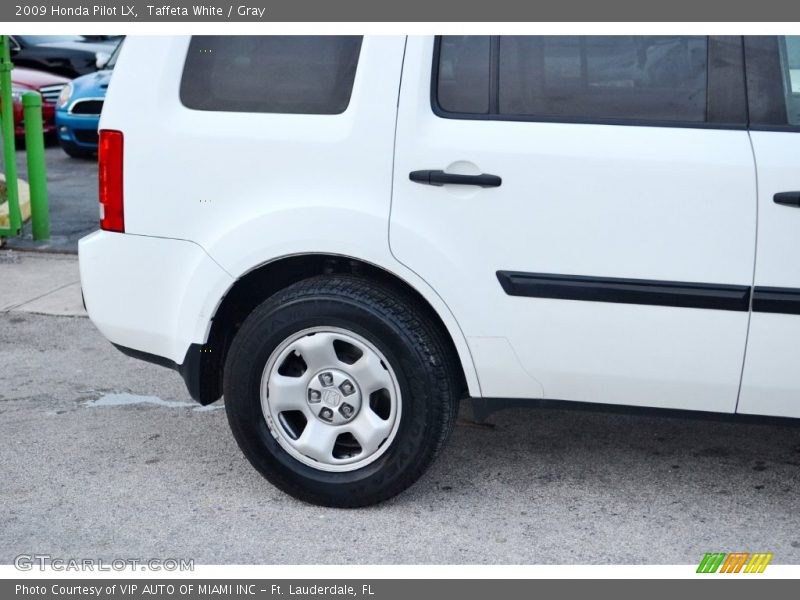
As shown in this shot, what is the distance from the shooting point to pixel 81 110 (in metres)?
10.7

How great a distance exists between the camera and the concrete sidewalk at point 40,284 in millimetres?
6129

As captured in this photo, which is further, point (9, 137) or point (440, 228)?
point (9, 137)

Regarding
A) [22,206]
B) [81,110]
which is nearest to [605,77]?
[22,206]

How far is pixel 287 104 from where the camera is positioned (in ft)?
11.2

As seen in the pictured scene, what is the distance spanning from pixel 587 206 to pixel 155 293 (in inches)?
56.5

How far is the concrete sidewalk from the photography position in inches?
241

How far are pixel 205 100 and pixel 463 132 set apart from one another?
852mm

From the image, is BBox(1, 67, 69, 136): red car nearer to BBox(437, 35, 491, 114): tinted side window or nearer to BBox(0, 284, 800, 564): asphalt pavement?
BBox(0, 284, 800, 564): asphalt pavement

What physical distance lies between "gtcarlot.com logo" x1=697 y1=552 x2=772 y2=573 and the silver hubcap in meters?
1.03

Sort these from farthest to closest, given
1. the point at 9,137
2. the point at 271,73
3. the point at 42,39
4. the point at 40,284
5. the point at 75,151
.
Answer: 1. the point at 42,39
2. the point at 75,151
3. the point at 9,137
4. the point at 40,284
5. the point at 271,73

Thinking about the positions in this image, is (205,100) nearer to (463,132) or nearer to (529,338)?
(463,132)

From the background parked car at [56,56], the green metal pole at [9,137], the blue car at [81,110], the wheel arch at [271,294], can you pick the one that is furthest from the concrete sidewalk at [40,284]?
the background parked car at [56,56]

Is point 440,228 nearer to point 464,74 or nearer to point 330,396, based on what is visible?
point 464,74

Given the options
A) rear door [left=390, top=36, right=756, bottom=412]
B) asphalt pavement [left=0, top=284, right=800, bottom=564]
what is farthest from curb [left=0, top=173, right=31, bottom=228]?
rear door [left=390, top=36, right=756, bottom=412]
